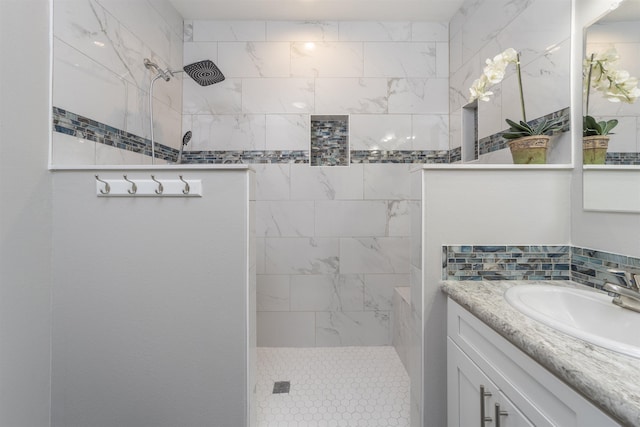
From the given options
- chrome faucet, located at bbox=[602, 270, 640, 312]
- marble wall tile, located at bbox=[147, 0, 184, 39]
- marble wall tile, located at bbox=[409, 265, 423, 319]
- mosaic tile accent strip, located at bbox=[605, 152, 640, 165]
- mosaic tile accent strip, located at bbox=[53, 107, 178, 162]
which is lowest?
marble wall tile, located at bbox=[409, 265, 423, 319]

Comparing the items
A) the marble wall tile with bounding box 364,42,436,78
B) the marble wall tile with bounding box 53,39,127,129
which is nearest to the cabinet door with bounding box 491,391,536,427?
the marble wall tile with bounding box 53,39,127,129

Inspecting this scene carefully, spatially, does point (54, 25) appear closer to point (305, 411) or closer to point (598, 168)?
point (305, 411)

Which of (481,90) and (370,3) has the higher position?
(370,3)

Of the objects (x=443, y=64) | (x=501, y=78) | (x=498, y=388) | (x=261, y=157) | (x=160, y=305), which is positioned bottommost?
(x=498, y=388)

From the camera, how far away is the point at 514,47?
1.68m

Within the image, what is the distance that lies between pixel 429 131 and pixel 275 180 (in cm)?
135

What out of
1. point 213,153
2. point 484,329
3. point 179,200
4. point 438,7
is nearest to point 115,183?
point 179,200

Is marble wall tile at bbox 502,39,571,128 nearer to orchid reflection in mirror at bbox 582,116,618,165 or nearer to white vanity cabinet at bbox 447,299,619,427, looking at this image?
orchid reflection in mirror at bbox 582,116,618,165

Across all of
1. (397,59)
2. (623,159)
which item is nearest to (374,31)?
(397,59)

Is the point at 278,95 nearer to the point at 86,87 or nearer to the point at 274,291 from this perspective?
the point at 86,87

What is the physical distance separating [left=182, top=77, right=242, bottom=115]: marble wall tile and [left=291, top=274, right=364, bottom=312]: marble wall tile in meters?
1.51

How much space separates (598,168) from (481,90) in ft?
1.84

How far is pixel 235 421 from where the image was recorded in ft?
4.16

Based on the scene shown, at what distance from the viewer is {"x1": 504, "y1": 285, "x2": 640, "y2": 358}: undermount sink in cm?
81
